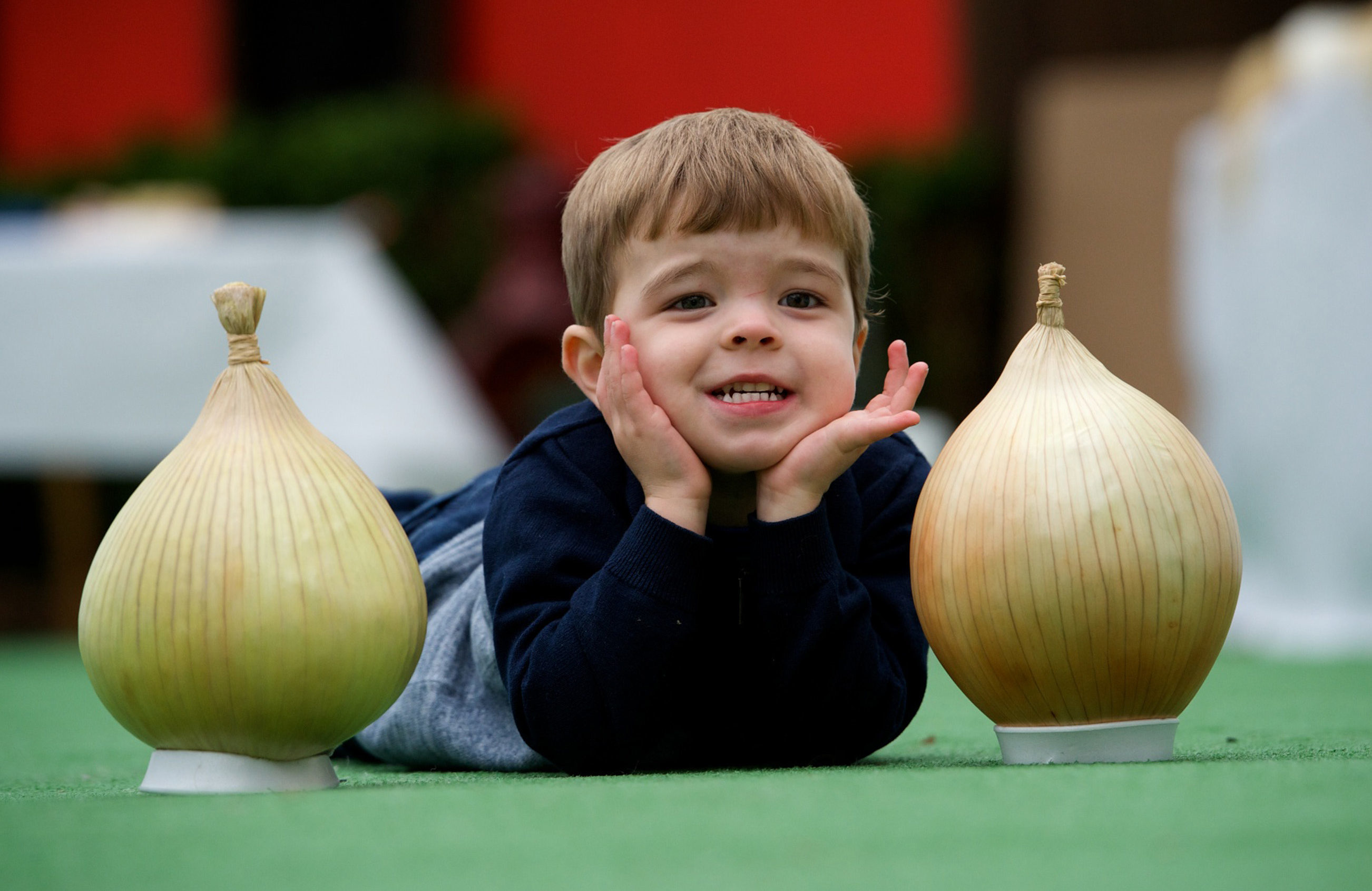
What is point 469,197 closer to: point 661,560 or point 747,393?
point 747,393

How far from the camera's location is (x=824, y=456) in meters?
1.51

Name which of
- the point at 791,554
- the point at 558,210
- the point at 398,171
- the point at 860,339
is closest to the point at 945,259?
the point at 558,210

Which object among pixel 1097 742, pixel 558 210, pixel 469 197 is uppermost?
pixel 1097 742

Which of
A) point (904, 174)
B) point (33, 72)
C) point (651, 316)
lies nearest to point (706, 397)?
point (651, 316)

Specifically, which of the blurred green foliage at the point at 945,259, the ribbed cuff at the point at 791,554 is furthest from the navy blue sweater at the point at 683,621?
the blurred green foliage at the point at 945,259

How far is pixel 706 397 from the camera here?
61.5 inches

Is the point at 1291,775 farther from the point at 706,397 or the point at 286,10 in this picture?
the point at 286,10

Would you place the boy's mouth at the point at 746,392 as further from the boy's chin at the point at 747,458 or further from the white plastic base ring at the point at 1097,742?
the white plastic base ring at the point at 1097,742

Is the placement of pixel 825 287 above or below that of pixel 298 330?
above

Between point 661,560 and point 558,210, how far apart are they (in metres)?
3.93

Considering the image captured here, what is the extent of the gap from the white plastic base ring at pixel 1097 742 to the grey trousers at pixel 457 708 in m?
0.56

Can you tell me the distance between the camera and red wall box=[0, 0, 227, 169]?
6996 millimetres

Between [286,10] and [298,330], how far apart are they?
364 cm

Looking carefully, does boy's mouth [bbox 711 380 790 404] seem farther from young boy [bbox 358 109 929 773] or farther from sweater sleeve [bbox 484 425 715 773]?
sweater sleeve [bbox 484 425 715 773]
